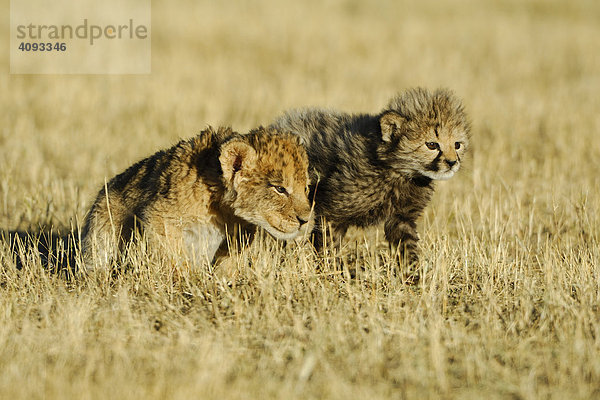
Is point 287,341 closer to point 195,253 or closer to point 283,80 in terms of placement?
A: point 195,253

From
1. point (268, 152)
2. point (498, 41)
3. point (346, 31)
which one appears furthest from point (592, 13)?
point (268, 152)

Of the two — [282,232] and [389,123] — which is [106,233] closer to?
[282,232]

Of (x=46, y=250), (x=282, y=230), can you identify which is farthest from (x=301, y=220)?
(x=46, y=250)

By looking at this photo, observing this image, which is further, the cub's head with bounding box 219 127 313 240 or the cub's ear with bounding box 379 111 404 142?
the cub's ear with bounding box 379 111 404 142

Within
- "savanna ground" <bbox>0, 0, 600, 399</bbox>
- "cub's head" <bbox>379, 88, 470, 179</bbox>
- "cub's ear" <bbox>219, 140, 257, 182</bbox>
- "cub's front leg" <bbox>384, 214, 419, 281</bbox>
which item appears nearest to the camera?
"savanna ground" <bbox>0, 0, 600, 399</bbox>

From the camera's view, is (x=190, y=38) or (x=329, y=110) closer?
(x=329, y=110)

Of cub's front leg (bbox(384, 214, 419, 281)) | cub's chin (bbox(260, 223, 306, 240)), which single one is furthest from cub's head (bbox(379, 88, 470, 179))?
cub's chin (bbox(260, 223, 306, 240))

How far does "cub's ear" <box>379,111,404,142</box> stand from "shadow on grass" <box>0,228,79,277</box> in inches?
120

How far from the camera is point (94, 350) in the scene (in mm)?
4902

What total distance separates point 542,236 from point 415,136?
2.31m

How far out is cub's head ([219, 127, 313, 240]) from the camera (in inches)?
241

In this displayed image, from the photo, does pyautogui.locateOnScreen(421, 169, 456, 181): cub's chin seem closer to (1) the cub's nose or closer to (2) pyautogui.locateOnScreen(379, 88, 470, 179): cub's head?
(2) pyautogui.locateOnScreen(379, 88, 470, 179): cub's head

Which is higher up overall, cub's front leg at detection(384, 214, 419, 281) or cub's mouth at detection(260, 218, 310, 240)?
cub's mouth at detection(260, 218, 310, 240)

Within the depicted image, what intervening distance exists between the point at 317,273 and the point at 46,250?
10.1 feet
